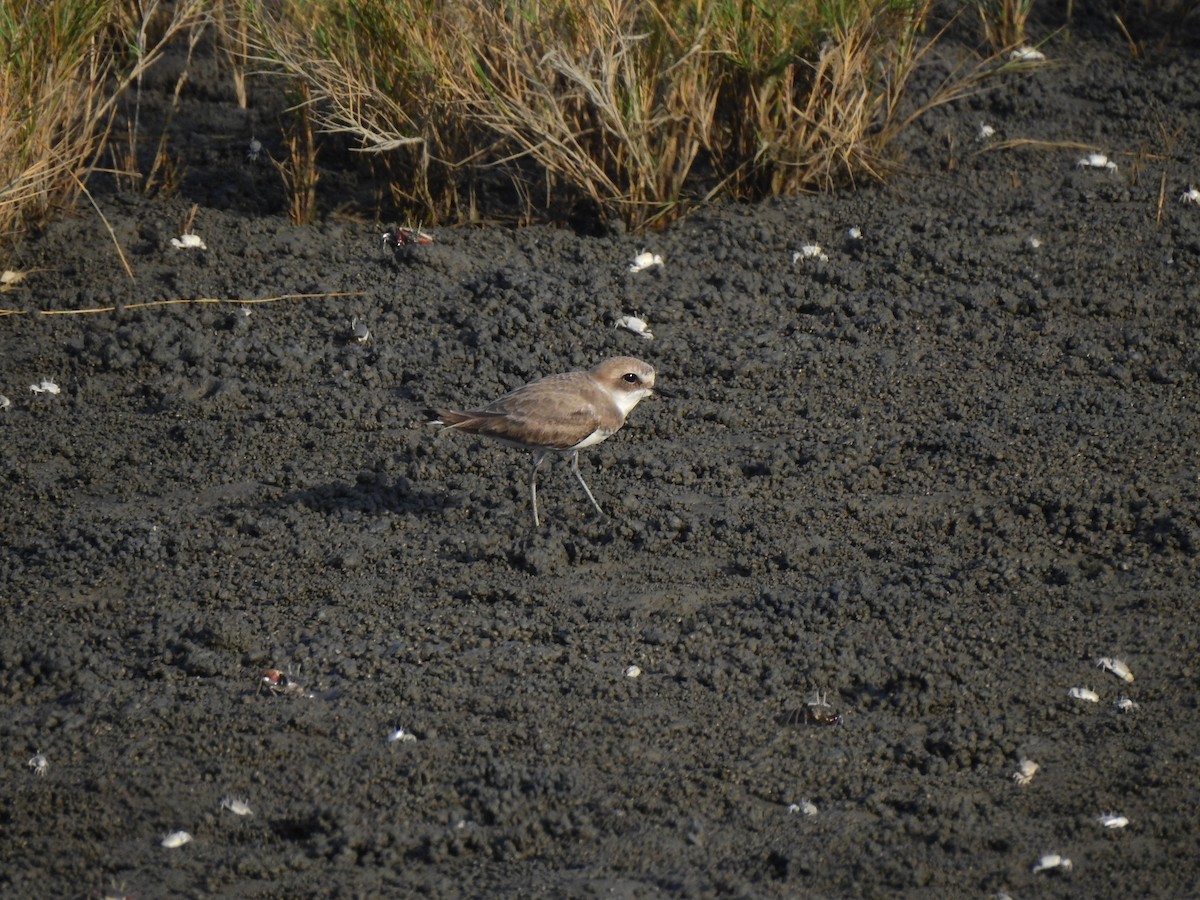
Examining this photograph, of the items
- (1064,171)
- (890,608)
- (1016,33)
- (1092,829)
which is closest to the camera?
(1092,829)

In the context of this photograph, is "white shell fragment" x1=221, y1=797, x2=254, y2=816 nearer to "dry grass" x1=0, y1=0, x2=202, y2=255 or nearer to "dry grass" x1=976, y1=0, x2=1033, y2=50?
"dry grass" x1=0, y1=0, x2=202, y2=255

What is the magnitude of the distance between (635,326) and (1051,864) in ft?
12.2

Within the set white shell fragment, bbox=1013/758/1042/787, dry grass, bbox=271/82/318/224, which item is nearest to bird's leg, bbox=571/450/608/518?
white shell fragment, bbox=1013/758/1042/787

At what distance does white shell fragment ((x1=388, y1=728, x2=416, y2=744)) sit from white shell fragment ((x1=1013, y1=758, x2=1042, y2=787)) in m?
1.89

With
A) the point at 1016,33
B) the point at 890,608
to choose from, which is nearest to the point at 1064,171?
the point at 1016,33

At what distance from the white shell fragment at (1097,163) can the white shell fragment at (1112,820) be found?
201 inches

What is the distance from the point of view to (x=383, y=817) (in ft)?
13.6

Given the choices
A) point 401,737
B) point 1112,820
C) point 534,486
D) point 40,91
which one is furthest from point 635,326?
point 1112,820

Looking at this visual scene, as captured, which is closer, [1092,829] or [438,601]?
[1092,829]

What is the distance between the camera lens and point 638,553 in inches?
218

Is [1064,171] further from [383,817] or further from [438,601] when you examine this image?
[383,817]

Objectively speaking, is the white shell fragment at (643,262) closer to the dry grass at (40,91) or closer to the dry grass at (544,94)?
the dry grass at (544,94)

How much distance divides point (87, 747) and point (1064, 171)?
628cm

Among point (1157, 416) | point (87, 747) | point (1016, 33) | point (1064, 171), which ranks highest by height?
point (1016, 33)
